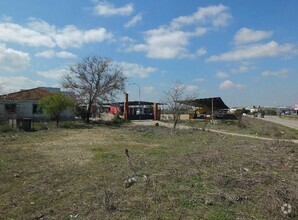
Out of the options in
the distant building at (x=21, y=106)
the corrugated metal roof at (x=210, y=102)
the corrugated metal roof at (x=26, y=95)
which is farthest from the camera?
the corrugated metal roof at (x=210, y=102)

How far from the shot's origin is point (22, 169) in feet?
36.0

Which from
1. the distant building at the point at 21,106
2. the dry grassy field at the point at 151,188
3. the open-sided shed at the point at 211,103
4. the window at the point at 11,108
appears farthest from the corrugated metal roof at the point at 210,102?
the dry grassy field at the point at 151,188

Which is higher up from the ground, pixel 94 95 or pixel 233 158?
pixel 94 95

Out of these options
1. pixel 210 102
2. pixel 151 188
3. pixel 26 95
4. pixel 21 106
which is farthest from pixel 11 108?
pixel 151 188

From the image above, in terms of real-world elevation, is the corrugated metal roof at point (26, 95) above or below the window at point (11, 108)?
above

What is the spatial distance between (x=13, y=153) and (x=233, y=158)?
885 centimetres

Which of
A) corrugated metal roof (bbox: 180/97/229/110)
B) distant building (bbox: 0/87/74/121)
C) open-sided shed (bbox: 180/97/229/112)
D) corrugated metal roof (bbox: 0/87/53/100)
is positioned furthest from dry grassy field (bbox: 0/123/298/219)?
corrugated metal roof (bbox: 180/97/229/110)

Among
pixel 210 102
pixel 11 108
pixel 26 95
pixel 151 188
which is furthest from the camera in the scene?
pixel 210 102

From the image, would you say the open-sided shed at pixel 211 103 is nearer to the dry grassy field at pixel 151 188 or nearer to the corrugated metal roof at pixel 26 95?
the corrugated metal roof at pixel 26 95

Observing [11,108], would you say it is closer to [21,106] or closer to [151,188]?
[21,106]

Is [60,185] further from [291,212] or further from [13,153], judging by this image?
[13,153]

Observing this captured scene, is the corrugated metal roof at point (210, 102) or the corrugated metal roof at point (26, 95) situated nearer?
the corrugated metal roof at point (26, 95)

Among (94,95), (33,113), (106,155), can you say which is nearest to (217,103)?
(94,95)

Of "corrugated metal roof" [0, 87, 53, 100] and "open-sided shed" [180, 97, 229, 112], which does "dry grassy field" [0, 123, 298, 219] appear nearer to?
"corrugated metal roof" [0, 87, 53, 100]
